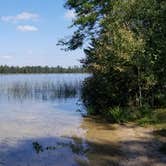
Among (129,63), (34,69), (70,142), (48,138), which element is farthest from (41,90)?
(34,69)

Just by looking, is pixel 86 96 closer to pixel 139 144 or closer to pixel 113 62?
pixel 113 62

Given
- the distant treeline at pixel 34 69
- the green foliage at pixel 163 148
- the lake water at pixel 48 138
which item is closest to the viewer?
the lake water at pixel 48 138

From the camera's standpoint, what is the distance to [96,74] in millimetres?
21312

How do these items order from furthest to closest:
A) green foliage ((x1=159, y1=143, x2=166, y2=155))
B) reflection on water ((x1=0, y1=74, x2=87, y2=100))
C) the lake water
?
1. reflection on water ((x1=0, y1=74, x2=87, y2=100))
2. green foliage ((x1=159, y1=143, x2=166, y2=155))
3. the lake water

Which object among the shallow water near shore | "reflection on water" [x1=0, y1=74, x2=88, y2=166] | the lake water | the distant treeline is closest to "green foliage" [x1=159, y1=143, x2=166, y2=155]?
the shallow water near shore

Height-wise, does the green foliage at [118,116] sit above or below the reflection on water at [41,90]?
above

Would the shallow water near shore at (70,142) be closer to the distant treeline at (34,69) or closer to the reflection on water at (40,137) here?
the reflection on water at (40,137)

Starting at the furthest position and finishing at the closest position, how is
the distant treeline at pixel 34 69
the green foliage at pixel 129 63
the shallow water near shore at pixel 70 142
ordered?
the distant treeline at pixel 34 69
the green foliage at pixel 129 63
the shallow water near shore at pixel 70 142

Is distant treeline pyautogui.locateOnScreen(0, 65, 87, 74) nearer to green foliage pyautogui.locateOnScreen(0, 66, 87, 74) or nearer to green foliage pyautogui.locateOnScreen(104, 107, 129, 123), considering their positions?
green foliage pyautogui.locateOnScreen(0, 66, 87, 74)

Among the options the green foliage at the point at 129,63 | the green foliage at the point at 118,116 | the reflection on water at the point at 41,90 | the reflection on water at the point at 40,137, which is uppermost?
the green foliage at the point at 129,63

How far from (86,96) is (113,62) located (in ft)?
19.6

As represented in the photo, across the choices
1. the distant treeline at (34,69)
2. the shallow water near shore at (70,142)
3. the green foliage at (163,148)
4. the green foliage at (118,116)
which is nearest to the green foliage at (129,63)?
the green foliage at (118,116)

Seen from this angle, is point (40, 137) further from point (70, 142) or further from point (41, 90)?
point (41, 90)

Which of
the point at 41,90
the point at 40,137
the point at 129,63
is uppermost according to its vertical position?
the point at 129,63
